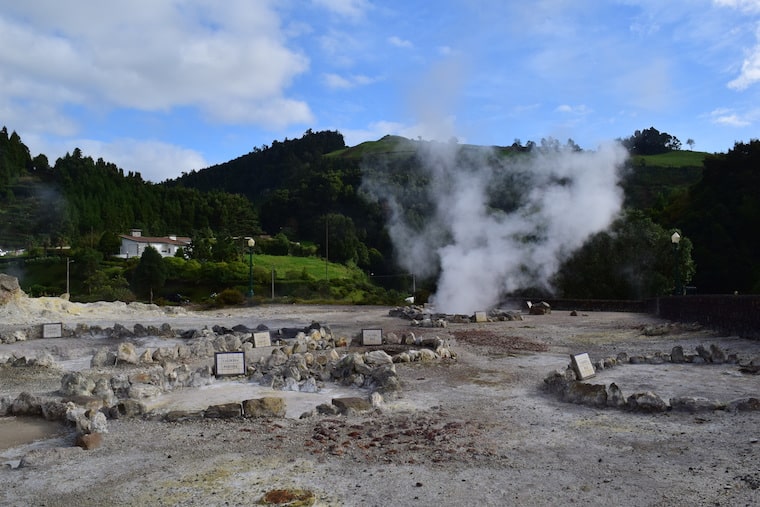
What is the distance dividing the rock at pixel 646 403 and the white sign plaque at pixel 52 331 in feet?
56.9

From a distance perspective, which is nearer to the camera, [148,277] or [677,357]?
[677,357]

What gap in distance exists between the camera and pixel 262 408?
25.5 feet

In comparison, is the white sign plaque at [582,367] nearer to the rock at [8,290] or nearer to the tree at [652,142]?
the rock at [8,290]

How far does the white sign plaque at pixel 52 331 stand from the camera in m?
18.7

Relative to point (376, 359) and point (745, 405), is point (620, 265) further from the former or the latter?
point (745, 405)

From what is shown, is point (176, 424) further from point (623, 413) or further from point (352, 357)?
point (623, 413)

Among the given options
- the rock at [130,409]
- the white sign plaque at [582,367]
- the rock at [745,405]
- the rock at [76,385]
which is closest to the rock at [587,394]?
the white sign plaque at [582,367]

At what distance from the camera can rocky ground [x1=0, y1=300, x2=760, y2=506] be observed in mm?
5104

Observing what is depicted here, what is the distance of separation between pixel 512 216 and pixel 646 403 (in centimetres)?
2458

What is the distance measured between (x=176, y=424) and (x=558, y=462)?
4.67 m

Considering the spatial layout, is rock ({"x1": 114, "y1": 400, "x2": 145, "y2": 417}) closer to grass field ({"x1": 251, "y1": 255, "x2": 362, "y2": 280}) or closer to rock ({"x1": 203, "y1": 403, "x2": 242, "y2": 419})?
rock ({"x1": 203, "y1": 403, "x2": 242, "y2": 419})

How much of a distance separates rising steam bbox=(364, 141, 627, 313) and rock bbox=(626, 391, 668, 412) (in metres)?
20.7

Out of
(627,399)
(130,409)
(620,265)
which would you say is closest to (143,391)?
(130,409)

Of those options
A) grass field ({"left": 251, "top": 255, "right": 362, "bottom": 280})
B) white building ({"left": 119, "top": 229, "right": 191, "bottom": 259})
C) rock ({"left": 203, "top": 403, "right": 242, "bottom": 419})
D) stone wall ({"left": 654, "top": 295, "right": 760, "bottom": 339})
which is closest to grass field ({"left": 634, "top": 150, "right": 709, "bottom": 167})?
grass field ({"left": 251, "top": 255, "right": 362, "bottom": 280})
